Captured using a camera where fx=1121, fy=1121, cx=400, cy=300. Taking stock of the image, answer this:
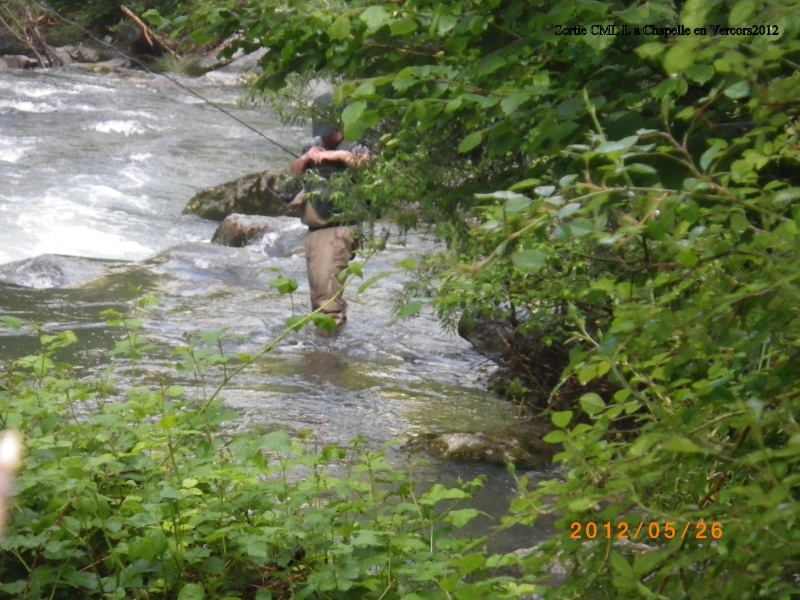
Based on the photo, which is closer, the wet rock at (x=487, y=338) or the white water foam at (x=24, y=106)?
the wet rock at (x=487, y=338)

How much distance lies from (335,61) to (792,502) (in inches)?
91.4

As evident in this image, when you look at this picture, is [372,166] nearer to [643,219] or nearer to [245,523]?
[245,523]

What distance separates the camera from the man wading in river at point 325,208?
7691 mm

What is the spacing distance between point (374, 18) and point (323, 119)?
175 inches

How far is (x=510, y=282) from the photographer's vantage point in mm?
5746

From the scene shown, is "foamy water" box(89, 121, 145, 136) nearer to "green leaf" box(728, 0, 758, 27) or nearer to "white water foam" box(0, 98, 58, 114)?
"white water foam" box(0, 98, 58, 114)

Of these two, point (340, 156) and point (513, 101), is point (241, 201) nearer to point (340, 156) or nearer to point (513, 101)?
point (340, 156)

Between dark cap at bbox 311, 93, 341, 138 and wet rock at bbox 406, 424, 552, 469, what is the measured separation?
2.39 metres

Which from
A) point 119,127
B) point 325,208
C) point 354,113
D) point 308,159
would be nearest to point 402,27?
point 354,113

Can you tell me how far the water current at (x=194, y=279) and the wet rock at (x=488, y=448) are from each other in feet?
0.35

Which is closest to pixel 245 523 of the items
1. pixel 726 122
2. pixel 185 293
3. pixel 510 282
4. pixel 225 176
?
pixel 726 122

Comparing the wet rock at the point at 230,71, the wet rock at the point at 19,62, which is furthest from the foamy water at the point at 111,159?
the wet rock at the point at 230,71

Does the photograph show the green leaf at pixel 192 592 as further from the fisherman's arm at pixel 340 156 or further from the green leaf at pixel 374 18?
the fisherman's arm at pixel 340 156

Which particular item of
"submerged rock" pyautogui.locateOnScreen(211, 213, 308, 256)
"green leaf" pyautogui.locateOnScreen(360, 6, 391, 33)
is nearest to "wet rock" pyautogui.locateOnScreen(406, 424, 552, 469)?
"green leaf" pyautogui.locateOnScreen(360, 6, 391, 33)
